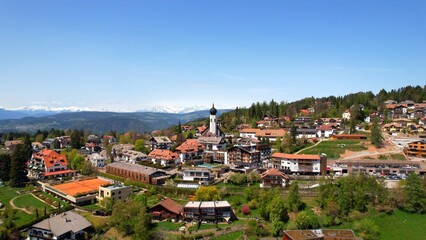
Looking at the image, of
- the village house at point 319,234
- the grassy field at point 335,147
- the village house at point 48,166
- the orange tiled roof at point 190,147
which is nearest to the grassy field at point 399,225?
the village house at point 319,234

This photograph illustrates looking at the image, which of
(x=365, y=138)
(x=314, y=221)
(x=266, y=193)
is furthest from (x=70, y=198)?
(x=365, y=138)

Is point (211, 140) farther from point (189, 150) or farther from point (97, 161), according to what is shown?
point (97, 161)

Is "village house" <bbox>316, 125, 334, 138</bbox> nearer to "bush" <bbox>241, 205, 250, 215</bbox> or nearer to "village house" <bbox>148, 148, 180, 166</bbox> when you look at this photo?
"village house" <bbox>148, 148, 180, 166</bbox>

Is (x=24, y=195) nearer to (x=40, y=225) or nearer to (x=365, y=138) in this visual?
(x=40, y=225)

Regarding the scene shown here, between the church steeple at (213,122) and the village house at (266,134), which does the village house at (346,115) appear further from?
the church steeple at (213,122)

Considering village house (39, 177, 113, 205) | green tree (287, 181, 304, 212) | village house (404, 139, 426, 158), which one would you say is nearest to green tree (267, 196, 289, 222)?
green tree (287, 181, 304, 212)

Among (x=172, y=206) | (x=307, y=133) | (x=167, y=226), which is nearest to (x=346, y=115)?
(x=307, y=133)
